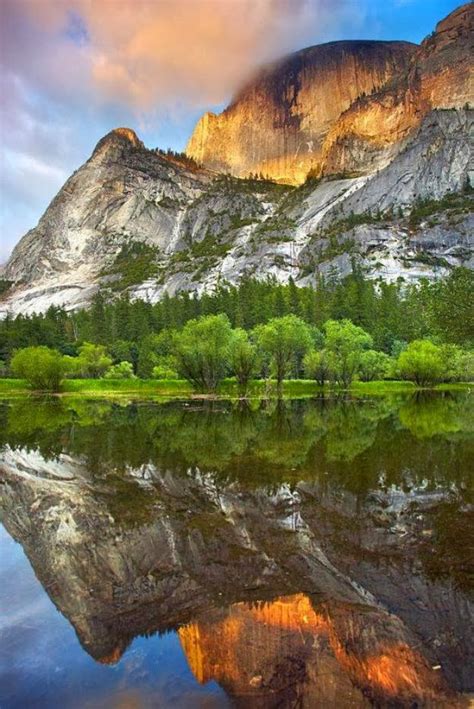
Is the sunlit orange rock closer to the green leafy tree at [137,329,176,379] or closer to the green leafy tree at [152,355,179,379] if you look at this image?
the green leafy tree at [152,355,179,379]

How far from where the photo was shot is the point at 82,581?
8.34 meters

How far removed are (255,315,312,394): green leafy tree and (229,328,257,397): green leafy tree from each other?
2271 mm

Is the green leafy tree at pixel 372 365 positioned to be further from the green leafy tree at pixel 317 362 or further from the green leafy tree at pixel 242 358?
the green leafy tree at pixel 242 358

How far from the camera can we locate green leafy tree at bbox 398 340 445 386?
79.2 metres

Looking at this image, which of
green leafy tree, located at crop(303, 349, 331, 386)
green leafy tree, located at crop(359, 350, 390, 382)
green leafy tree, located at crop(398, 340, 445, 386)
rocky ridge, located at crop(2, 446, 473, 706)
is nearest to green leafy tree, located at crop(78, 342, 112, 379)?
green leafy tree, located at crop(303, 349, 331, 386)

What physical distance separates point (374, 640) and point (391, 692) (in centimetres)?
111

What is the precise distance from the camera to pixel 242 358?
64.4 meters

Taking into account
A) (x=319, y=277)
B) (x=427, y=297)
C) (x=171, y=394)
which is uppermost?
(x=319, y=277)

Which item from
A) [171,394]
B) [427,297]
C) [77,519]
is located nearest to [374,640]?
[77,519]

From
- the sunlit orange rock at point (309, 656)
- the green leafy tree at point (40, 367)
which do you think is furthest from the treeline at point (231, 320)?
the sunlit orange rock at point (309, 656)

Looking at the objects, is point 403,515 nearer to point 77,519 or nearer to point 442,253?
point 77,519

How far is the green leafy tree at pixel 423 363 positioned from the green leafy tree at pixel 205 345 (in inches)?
1331

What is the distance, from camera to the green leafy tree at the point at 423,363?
79250mm

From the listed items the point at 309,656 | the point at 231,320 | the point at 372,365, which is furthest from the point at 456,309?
the point at 231,320
